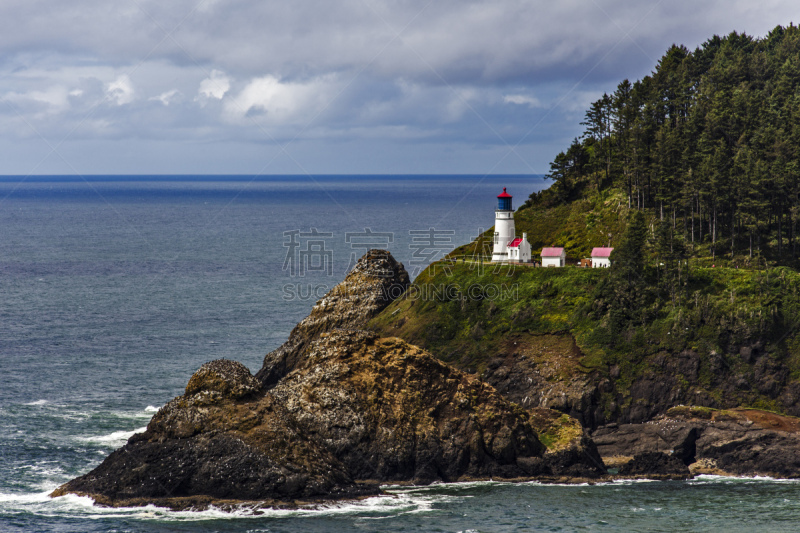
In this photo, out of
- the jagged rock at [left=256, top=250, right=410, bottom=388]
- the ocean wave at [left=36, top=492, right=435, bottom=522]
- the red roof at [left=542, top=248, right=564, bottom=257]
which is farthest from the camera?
the red roof at [left=542, top=248, right=564, bottom=257]

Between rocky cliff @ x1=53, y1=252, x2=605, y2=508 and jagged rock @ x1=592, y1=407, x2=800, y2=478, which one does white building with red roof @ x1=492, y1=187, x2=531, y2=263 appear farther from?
jagged rock @ x1=592, y1=407, x2=800, y2=478

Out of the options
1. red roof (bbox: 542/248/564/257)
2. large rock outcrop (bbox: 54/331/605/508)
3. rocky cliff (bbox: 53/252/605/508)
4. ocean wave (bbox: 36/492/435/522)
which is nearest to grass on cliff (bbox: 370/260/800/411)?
red roof (bbox: 542/248/564/257)

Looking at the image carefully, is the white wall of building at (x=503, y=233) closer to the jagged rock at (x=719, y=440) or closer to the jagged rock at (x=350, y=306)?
the jagged rock at (x=350, y=306)

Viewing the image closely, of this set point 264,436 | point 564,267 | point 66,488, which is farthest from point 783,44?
point 66,488

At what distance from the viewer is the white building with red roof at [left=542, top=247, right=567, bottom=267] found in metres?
93.1

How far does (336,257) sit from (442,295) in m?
104

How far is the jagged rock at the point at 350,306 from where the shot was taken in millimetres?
89062

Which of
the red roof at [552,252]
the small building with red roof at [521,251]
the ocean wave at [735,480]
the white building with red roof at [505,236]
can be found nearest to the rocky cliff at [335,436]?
the ocean wave at [735,480]

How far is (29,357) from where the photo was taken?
308ft

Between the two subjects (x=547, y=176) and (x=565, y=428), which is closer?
(x=565, y=428)

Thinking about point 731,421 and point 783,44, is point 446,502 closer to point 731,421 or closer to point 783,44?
point 731,421

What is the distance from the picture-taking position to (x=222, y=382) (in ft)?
196

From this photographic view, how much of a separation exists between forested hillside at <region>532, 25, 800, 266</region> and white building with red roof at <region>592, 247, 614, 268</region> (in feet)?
24.8

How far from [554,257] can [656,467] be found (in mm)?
34147
